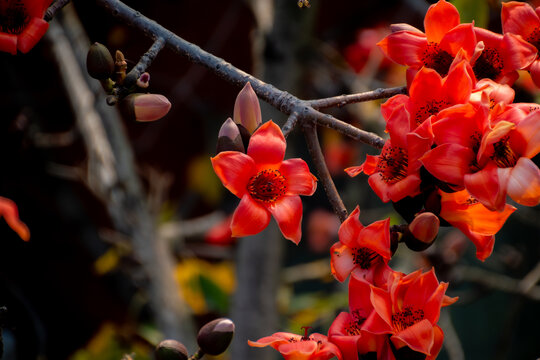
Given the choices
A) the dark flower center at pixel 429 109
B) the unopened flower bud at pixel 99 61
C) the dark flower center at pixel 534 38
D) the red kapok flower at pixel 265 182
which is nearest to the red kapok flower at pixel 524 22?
the dark flower center at pixel 534 38

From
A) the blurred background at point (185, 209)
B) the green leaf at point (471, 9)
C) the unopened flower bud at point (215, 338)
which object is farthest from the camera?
the blurred background at point (185, 209)

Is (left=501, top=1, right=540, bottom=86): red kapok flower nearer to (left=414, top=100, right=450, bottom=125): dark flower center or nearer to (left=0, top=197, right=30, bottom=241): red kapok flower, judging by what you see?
(left=414, top=100, right=450, bottom=125): dark flower center

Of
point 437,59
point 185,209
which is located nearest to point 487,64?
point 437,59

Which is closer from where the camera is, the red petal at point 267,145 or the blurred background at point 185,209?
the red petal at point 267,145

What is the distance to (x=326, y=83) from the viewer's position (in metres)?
1.52

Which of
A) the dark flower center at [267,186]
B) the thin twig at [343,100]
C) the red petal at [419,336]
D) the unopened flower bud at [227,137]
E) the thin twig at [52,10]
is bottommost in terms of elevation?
the red petal at [419,336]

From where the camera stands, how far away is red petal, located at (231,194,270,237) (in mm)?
391

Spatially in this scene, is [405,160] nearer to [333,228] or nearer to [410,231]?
[410,231]

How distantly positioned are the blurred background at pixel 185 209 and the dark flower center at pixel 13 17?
239 mm

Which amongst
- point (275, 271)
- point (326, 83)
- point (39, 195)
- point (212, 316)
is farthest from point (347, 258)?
point (212, 316)

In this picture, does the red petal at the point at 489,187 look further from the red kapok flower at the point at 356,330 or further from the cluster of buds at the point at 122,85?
the cluster of buds at the point at 122,85

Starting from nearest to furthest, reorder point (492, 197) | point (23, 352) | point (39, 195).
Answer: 1. point (492, 197)
2. point (23, 352)
3. point (39, 195)

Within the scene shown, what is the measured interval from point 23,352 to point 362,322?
394 millimetres

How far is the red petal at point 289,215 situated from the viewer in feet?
1.32
